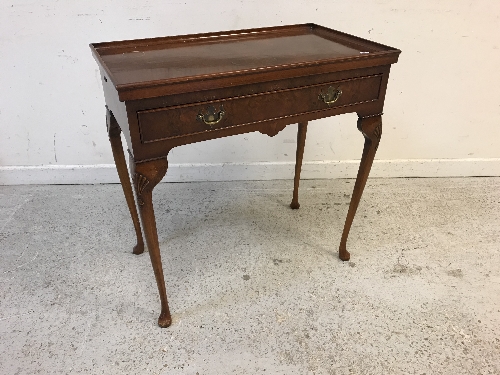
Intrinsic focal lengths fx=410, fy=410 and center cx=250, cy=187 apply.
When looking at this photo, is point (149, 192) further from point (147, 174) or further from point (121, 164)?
point (121, 164)

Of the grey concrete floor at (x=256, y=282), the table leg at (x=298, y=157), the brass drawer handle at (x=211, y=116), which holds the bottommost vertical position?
the grey concrete floor at (x=256, y=282)

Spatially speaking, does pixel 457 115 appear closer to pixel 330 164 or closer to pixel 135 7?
pixel 330 164

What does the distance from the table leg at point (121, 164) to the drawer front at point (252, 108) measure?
43 centimetres

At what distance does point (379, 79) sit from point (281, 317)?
970mm

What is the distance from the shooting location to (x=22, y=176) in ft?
8.02

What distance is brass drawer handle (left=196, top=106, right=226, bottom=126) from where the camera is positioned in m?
1.27

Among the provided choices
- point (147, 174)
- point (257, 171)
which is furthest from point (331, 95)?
point (257, 171)

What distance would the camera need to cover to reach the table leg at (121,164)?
1.59 meters

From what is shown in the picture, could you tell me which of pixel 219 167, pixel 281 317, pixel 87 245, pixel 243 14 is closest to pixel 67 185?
pixel 87 245

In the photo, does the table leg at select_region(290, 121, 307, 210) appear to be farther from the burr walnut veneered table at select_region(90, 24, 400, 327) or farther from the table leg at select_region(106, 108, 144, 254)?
the table leg at select_region(106, 108, 144, 254)

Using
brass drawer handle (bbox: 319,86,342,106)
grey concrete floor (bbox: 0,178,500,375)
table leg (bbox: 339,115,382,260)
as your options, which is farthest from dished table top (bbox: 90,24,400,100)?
grey concrete floor (bbox: 0,178,500,375)

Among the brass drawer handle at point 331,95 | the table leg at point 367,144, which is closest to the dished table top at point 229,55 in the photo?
the brass drawer handle at point 331,95

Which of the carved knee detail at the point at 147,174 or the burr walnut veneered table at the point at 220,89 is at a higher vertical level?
the burr walnut veneered table at the point at 220,89

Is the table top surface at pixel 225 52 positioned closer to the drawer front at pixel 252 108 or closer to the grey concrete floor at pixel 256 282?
the drawer front at pixel 252 108
